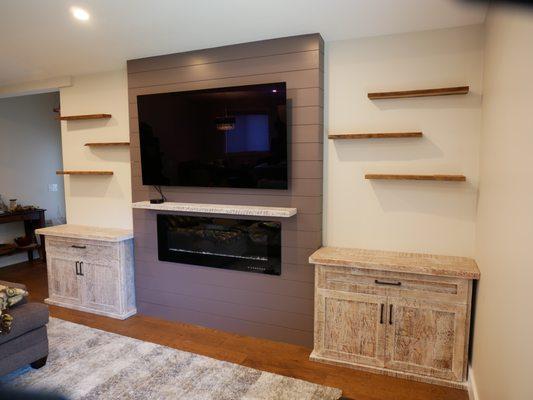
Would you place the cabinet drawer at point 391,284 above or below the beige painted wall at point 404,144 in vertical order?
below

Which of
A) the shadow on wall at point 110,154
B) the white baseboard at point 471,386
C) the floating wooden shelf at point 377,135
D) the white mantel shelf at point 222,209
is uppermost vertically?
the floating wooden shelf at point 377,135

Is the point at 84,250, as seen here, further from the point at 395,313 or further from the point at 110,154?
the point at 395,313

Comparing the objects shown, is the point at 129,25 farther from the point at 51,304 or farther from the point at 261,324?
the point at 51,304

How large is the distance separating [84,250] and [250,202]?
72.0 inches

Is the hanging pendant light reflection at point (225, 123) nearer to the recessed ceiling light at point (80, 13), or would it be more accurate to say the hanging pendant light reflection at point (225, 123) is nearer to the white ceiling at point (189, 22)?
the white ceiling at point (189, 22)

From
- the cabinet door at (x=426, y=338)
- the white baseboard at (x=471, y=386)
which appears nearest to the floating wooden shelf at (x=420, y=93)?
the cabinet door at (x=426, y=338)

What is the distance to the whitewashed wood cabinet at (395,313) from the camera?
→ 245cm

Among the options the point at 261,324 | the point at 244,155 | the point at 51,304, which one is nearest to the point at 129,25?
the point at 244,155

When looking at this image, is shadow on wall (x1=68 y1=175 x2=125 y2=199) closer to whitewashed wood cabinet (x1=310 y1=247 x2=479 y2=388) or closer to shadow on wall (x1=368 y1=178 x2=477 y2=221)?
whitewashed wood cabinet (x1=310 y1=247 x2=479 y2=388)

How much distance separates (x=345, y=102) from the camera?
2930 mm

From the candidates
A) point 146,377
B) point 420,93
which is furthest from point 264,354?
point 420,93

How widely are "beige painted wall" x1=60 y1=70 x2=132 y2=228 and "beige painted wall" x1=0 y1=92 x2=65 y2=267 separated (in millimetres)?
1689

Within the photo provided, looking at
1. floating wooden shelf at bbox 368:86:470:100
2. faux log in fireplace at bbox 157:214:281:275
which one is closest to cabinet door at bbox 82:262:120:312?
faux log in fireplace at bbox 157:214:281:275

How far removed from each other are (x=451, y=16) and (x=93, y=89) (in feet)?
11.3
